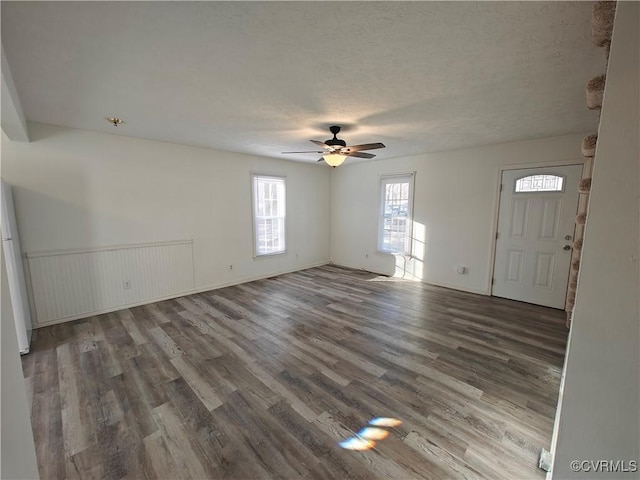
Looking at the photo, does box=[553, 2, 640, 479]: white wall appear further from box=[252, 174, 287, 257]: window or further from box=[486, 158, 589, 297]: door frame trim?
box=[252, 174, 287, 257]: window

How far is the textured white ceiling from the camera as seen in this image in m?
1.41

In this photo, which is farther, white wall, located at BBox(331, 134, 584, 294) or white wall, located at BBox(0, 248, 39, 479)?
white wall, located at BBox(331, 134, 584, 294)

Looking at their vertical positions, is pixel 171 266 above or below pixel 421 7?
below

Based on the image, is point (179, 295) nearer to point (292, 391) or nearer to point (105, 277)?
point (105, 277)

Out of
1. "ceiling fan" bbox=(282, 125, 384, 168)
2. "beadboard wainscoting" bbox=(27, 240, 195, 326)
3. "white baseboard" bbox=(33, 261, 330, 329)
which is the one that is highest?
"ceiling fan" bbox=(282, 125, 384, 168)

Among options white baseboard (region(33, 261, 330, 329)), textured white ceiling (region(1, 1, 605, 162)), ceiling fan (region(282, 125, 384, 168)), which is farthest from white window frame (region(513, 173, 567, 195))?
white baseboard (region(33, 261, 330, 329))

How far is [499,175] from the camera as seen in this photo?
4199mm

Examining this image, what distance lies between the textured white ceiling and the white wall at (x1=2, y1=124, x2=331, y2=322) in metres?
0.45

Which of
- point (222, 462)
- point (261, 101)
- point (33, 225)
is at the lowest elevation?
point (222, 462)

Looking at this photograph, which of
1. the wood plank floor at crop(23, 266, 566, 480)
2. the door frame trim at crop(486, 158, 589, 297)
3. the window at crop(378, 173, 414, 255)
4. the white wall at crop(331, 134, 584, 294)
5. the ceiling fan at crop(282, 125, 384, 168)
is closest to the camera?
the wood plank floor at crop(23, 266, 566, 480)

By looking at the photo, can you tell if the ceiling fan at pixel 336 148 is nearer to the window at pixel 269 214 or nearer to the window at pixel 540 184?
the window at pixel 269 214

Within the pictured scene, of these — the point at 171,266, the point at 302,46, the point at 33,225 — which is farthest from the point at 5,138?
the point at 302,46

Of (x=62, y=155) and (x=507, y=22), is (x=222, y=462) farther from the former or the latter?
(x=62, y=155)

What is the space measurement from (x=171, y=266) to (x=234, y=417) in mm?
3060
